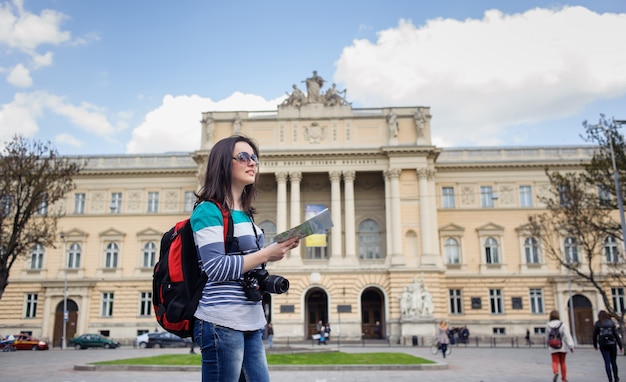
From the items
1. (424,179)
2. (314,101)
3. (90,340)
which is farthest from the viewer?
(314,101)

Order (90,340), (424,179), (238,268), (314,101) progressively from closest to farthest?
(238,268), (90,340), (424,179), (314,101)

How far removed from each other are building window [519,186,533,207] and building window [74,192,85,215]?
42.1m

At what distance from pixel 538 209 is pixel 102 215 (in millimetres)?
41394

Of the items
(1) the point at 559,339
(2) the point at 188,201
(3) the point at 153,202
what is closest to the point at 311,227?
(1) the point at 559,339

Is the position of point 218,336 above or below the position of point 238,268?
below

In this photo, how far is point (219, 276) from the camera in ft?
12.3

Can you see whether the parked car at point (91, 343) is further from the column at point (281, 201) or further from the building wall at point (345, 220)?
the column at point (281, 201)

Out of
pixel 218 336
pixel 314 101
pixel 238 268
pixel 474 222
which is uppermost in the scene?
pixel 314 101

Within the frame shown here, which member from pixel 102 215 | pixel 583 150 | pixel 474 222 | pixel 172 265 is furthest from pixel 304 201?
pixel 172 265

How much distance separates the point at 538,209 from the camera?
173 ft

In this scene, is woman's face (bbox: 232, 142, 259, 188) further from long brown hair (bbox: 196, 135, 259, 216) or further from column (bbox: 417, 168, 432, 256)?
column (bbox: 417, 168, 432, 256)

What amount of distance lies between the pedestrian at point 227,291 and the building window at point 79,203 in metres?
55.5

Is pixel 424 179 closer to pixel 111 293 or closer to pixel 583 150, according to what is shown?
pixel 583 150

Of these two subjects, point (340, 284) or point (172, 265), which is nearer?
point (172, 265)
